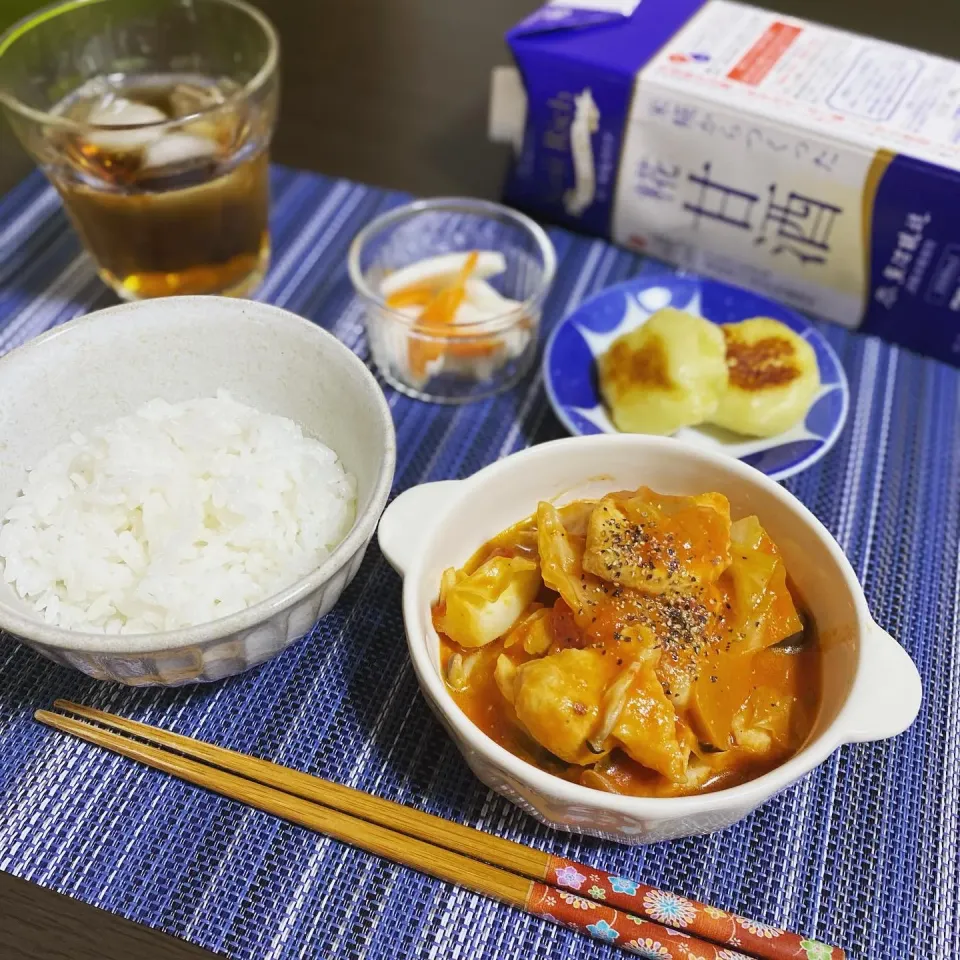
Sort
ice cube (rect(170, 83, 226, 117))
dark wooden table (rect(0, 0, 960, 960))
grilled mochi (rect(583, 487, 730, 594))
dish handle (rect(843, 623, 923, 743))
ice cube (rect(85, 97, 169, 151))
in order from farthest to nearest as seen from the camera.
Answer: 1. dark wooden table (rect(0, 0, 960, 960))
2. ice cube (rect(170, 83, 226, 117))
3. ice cube (rect(85, 97, 169, 151))
4. grilled mochi (rect(583, 487, 730, 594))
5. dish handle (rect(843, 623, 923, 743))

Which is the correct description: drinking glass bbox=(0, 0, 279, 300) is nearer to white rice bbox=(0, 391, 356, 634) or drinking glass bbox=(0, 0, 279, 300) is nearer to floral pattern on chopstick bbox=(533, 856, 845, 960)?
white rice bbox=(0, 391, 356, 634)

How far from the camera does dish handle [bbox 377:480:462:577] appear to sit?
138cm

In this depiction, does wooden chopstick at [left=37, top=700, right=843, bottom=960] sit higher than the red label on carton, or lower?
lower

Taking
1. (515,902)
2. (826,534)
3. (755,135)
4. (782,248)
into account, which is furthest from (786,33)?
(515,902)

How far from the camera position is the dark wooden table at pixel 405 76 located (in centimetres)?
269

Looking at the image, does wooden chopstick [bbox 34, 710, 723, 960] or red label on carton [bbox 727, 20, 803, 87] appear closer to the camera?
wooden chopstick [bbox 34, 710, 723, 960]

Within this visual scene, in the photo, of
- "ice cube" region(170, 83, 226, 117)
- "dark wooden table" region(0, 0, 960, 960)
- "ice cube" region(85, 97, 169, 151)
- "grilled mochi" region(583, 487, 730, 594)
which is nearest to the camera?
"grilled mochi" region(583, 487, 730, 594)

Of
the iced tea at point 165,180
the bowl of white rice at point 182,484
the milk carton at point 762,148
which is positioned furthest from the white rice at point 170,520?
the milk carton at point 762,148

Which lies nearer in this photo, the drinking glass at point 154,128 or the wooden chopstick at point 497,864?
the wooden chopstick at point 497,864

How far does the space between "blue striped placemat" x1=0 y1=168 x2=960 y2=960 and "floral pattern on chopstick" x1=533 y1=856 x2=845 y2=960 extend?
6 cm

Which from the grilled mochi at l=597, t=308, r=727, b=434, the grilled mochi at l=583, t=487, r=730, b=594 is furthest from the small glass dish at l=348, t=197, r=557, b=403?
the grilled mochi at l=583, t=487, r=730, b=594

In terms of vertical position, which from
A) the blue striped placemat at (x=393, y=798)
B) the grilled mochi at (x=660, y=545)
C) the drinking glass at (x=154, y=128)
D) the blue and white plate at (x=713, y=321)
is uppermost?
the drinking glass at (x=154, y=128)

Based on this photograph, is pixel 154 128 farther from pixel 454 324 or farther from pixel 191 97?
pixel 454 324

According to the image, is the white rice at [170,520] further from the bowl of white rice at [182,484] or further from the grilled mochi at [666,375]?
the grilled mochi at [666,375]
